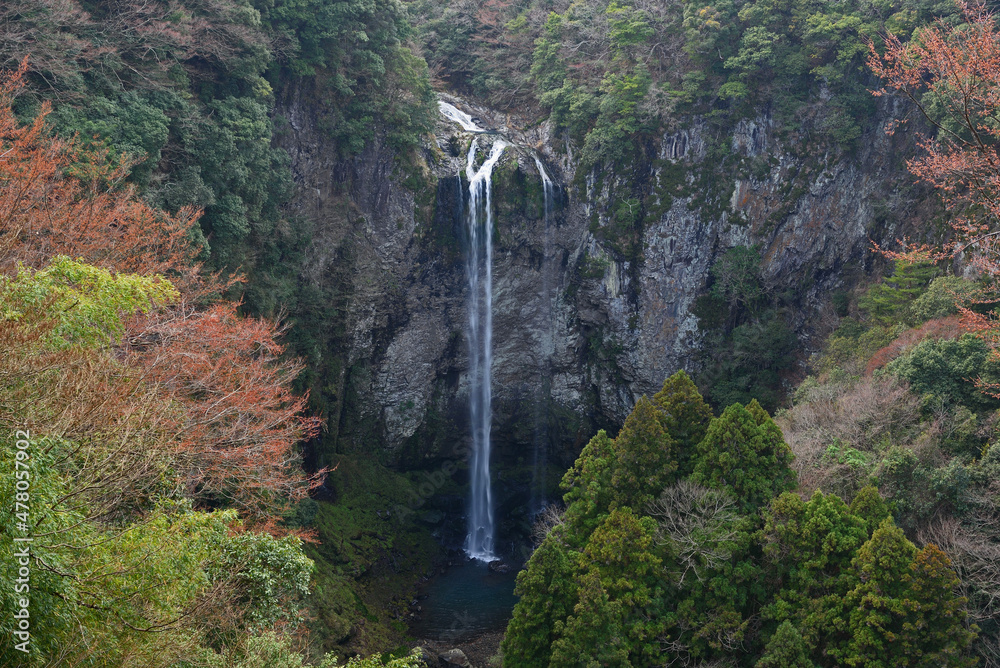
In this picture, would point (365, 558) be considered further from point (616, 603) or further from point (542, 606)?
point (616, 603)

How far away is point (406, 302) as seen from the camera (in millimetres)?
23844

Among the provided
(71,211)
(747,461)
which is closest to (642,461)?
(747,461)

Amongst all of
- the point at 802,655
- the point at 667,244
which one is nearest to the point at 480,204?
the point at 667,244

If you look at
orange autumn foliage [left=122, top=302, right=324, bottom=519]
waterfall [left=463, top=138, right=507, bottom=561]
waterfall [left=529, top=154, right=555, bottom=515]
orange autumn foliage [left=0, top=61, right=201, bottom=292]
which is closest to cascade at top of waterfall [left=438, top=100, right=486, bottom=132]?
waterfall [left=463, top=138, right=507, bottom=561]

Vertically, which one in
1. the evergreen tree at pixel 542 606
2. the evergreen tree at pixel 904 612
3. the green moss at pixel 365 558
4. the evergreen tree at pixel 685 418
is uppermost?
the evergreen tree at pixel 685 418

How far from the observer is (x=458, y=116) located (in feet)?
83.5

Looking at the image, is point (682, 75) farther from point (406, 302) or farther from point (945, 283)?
point (406, 302)

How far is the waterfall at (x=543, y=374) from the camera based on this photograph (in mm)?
24406

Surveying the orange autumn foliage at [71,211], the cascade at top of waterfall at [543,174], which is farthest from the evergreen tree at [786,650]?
the cascade at top of waterfall at [543,174]

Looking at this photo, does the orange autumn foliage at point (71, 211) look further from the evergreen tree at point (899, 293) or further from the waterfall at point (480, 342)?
the evergreen tree at point (899, 293)

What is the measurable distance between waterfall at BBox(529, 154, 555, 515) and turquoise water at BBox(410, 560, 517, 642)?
4017 millimetres

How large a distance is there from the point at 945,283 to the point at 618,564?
11.6 metres

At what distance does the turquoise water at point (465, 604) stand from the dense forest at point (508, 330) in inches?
25.7

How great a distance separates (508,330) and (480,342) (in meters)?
→ 1.24
